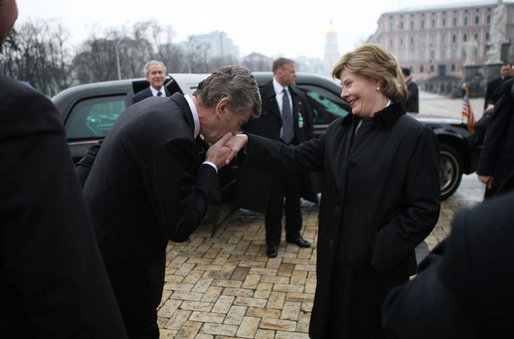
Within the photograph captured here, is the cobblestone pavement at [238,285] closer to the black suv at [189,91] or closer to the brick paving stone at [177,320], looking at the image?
the brick paving stone at [177,320]

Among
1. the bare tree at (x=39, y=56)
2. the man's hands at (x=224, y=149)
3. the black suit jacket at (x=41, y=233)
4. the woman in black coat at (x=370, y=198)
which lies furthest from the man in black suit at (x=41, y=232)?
the bare tree at (x=39, y=56)

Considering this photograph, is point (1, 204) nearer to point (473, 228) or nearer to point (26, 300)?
point (26, 300)

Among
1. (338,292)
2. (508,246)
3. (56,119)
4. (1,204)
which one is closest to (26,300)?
(1,204)

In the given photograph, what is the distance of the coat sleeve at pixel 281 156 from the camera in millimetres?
2416

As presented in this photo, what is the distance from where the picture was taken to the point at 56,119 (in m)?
0.96

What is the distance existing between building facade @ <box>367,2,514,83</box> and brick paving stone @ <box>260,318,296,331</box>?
10361 centimetres

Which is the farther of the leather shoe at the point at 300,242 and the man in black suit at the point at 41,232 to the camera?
the leather shoe at the point at 300,242

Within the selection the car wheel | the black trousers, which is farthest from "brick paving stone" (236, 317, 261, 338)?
the car wheel

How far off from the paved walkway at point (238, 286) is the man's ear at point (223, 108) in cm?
188

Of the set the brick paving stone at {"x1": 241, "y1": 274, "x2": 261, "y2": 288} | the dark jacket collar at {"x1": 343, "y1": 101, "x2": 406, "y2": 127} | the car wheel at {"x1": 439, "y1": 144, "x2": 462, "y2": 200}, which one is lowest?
the brick paving stone at {"x1": 241, "y1": 274, "x2": 261, "y2": 288}

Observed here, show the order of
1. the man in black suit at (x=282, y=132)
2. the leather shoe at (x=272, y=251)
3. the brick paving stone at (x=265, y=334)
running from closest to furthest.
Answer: the brick paving stone at (x=265, y=334), the leather shoe at (x=272, y=251), the man in black suit at (x=282, y=132)

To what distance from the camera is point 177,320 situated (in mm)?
3346

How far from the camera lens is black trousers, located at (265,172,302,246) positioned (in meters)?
4.68

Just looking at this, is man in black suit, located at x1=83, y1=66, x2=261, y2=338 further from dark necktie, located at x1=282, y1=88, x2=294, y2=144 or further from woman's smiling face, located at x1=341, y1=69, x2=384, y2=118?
dark necktie, located at x1=282, y1=88, x2=294, y2=144
